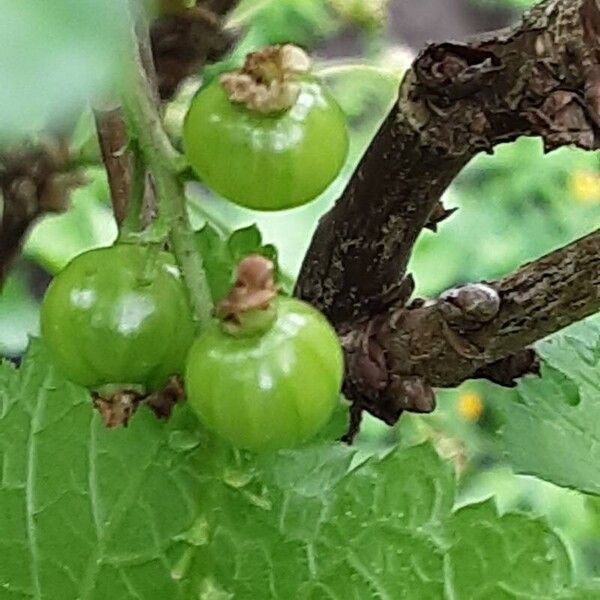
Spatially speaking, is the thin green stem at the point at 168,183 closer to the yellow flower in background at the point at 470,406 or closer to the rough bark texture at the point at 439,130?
the rough bark texture at the point at 439,130

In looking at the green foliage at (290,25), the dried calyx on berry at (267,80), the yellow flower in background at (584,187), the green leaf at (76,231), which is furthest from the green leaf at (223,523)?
the yellow flower in background at (584,187)

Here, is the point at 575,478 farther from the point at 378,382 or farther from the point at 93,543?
the point at 93,543

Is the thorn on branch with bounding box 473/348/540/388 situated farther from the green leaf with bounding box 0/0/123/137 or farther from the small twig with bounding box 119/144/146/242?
the green leaf with bounding box 0/0/123/137

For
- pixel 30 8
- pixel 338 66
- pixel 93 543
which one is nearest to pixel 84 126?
pixel 338 66

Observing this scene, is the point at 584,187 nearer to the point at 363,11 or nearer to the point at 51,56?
the point at 363,11

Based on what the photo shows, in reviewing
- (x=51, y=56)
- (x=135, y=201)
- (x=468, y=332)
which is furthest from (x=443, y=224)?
(x=51, y=56)

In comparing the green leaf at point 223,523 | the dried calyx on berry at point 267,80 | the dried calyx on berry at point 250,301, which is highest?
the dried calyx on berry at point 267,80
